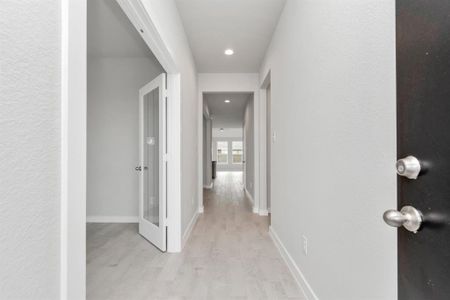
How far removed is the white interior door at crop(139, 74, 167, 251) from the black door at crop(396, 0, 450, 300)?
2.45 meters

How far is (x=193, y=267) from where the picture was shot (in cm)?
247

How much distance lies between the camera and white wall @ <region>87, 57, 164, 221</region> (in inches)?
165

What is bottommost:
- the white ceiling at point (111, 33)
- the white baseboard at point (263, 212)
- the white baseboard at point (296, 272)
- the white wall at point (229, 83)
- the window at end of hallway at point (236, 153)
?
the white baseboard at point (263, 212)

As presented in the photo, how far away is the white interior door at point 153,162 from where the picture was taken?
288 cm

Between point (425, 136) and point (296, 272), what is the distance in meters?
1.91

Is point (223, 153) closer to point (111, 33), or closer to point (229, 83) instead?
point (229, 83)

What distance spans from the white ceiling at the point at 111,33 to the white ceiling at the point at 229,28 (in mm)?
731

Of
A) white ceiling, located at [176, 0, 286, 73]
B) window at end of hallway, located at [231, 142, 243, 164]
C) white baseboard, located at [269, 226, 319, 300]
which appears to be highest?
white ceiling, located at [176, 0, 286, 73]

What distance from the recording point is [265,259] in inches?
106

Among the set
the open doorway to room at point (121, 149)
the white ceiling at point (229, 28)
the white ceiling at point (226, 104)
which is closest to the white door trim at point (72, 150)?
the open doorway to room at point (121, 149)

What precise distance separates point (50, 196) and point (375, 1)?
1.46m

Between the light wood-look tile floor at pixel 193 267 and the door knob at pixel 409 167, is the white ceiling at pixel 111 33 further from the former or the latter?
the door knob at pixel 409 167

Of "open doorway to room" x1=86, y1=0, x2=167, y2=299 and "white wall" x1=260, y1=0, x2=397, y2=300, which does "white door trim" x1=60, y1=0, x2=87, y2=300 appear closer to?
"white wall" x1=260, y1=0, x2=397, y2=300

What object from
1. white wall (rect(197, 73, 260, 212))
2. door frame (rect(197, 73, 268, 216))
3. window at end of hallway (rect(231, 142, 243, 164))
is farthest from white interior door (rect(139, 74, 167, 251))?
window at end of hallway (rect(231, 142, 243, 164))
